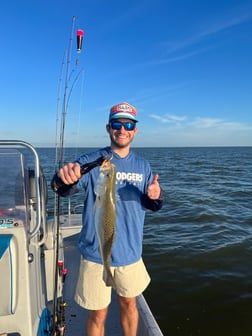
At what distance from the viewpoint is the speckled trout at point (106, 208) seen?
2.78 meters

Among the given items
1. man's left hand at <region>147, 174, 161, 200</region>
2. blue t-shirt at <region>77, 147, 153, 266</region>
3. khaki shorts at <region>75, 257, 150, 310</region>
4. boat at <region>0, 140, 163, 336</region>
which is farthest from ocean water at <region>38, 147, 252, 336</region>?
man's left hand at <region>147, 174, 161, 200</region>

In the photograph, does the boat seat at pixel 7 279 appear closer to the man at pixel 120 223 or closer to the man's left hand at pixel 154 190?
the man at pixel 120 223

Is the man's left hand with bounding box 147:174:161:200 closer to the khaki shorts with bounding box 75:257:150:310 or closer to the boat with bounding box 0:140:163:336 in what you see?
the khaki shorts with bounding box 75:257:150:310

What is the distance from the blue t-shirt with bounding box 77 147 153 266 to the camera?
3297 millimetres

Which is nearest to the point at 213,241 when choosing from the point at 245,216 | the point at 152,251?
the point at 152,251

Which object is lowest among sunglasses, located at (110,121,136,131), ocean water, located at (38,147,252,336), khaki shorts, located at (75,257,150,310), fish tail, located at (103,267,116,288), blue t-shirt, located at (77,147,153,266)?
ocean water, located at (38,147,252,336)

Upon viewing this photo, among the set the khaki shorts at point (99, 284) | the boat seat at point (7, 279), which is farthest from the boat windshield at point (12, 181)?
the khaki shorts at point (99, 284)

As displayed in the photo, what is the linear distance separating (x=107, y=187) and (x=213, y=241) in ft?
28.5

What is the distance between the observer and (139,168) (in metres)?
3.51

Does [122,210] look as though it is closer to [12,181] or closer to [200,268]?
[12,181]

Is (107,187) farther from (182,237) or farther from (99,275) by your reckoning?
(182,237)

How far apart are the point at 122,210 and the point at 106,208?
1.85 feet

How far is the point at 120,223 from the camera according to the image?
3371 mm

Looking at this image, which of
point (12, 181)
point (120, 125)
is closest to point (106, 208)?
point (120, 125)
